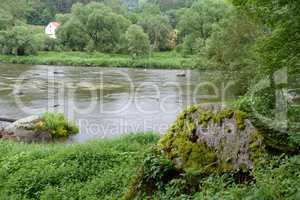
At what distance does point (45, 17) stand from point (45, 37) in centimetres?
3531

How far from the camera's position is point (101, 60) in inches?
1922

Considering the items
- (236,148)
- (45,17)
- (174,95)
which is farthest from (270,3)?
(45,17)

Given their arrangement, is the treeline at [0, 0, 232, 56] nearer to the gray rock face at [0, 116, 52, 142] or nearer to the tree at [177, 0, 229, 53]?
the tree at [177, 0, 229, 53]

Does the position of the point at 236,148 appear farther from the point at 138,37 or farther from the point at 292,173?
the point at 138,37

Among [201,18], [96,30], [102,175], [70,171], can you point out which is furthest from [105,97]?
[96,30]

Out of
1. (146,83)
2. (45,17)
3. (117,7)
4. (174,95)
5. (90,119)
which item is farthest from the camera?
(45,17)

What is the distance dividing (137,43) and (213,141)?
45.5m

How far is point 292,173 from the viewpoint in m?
5.19

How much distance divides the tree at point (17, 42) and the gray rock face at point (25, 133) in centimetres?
3718

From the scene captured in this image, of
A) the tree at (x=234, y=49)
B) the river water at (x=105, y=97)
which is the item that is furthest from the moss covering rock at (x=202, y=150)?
the tree at (x=234, y=49)

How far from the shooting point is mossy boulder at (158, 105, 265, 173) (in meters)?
6.13

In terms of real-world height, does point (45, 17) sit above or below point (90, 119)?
above

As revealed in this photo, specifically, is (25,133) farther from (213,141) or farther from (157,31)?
(157,31)

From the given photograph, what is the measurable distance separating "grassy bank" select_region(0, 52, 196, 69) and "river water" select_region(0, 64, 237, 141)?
25.2ft
